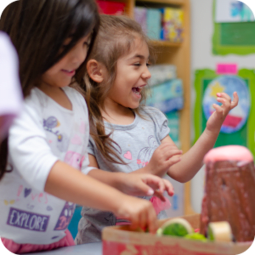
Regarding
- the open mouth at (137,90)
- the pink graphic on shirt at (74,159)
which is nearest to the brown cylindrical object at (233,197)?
the pink graphic on shirt at (74,159)

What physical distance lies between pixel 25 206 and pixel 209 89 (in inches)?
67.9

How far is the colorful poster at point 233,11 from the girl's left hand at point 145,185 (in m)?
1.68

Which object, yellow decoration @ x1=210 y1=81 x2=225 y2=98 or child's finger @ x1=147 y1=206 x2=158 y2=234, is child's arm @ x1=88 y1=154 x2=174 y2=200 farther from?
yellow decoration @ x1=210 y1=81 x2=225 y2=98

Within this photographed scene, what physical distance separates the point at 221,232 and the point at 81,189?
0.20 metres

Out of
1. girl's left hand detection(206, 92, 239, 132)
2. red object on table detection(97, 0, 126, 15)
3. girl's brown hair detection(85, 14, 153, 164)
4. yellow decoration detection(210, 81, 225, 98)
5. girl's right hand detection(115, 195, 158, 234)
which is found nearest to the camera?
girl's right hand detection(115, 195, 158, 234)

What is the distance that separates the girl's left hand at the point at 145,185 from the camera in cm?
57

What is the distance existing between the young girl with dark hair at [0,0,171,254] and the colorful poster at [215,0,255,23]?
1.61 m

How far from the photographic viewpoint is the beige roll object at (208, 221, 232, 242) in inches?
18.9

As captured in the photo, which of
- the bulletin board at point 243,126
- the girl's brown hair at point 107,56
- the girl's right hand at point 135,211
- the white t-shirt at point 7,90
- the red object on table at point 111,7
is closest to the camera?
the white t-shirt at point 7,90

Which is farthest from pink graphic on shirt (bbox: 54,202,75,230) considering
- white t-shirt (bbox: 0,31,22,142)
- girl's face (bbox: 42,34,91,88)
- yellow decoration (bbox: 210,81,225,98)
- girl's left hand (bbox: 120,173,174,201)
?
yellow decoration (bbox: 210,81,225,98)

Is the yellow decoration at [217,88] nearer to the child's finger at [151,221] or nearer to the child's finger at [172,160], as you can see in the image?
the child's finger at [172,160]

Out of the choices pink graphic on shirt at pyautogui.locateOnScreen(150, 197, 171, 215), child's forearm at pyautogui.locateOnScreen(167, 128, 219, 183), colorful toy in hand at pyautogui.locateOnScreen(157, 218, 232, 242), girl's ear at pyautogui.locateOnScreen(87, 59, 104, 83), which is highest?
girl's ear at pyautogui.locateOnScreen(87, 59, 104, 83)

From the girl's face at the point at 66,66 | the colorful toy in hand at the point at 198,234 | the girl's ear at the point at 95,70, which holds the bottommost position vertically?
the colorful toy in hand at the point at 198,234

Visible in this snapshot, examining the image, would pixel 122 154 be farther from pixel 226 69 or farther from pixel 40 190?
pixel 226 69
